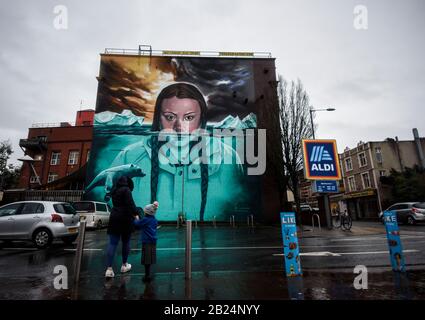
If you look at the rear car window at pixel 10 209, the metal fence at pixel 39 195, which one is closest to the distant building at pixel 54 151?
the metal fence at pixel 39 195

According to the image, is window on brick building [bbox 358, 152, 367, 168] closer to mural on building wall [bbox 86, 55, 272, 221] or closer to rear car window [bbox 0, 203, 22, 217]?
mural on building wall [bbox 86, 55, 272, 221]

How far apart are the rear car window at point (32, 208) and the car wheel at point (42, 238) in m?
0.71

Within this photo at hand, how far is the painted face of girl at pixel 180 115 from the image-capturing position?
22688 millimetres

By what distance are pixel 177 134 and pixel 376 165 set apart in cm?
3081

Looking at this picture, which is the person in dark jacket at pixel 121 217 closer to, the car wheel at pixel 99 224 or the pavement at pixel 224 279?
the pavement at pixel 224 279

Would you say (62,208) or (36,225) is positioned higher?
(62,208)

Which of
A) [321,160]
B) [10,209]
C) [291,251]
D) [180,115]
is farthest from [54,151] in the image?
[291,251]

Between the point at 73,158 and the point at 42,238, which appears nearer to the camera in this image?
the point at 42,238

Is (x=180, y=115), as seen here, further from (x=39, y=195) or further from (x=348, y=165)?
(x=348, y=165)

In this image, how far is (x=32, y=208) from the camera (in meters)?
8.20

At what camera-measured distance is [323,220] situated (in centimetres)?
1597

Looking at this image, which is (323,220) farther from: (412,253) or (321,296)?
(321,296)

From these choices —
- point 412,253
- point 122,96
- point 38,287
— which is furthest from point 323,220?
point 122,96

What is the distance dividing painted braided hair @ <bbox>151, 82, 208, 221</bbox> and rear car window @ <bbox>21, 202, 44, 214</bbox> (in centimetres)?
1292
